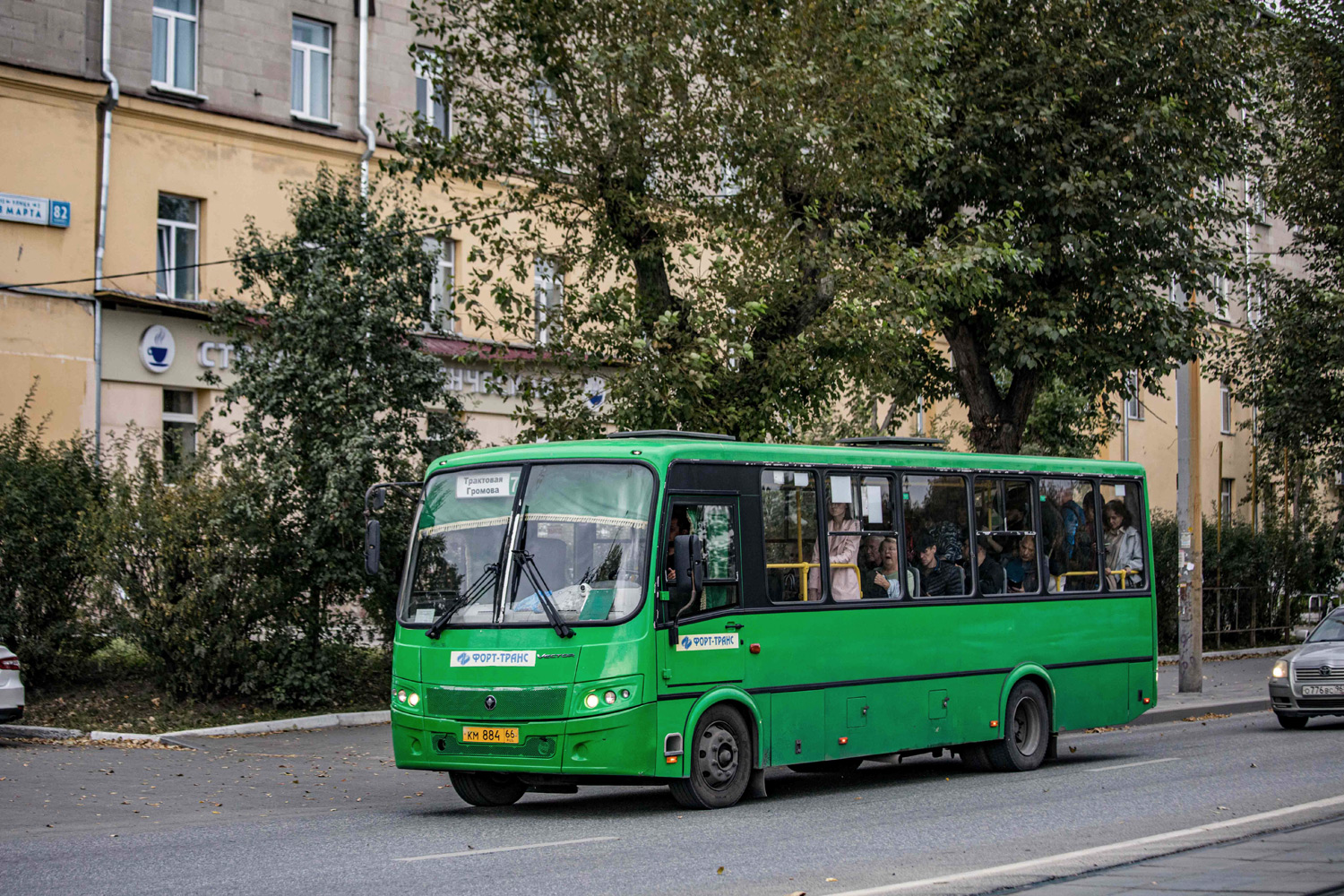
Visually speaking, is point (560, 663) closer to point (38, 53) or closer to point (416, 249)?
point (416, 249)

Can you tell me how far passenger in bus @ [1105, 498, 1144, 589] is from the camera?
16.3 metres

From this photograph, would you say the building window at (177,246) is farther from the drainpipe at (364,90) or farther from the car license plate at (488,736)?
the car license plate at (488,736)

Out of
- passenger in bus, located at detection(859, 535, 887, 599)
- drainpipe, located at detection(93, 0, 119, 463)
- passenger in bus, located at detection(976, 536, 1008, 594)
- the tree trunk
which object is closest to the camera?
passenger in bus, located at detection(859, 535, 887, 599)

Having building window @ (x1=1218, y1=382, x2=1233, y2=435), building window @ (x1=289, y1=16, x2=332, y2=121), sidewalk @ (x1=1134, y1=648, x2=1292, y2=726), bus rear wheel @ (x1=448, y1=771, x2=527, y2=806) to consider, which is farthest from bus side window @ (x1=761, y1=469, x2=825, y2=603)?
building window @ (x1=1218, y1=382, x2=1233, y2=435)

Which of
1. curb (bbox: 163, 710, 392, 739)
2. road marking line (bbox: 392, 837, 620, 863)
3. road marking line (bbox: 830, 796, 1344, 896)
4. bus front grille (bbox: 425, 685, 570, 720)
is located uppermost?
bus front grille (bbox: 425, 685, 570, 720)

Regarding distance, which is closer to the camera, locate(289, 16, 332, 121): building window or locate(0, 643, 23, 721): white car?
locate(0, 643, 23, 721): white car

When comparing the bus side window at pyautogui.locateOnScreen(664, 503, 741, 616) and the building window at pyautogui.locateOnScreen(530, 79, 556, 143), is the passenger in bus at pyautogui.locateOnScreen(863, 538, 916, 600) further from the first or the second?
the building window at pyautogui.locateOnScreen(530, 79, 556, 143)

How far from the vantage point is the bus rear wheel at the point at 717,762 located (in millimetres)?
11617

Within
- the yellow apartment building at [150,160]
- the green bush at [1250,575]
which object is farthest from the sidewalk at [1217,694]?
the yellow apartment building at [150,160]

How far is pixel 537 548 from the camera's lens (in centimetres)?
1166

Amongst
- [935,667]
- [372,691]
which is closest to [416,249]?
[372,691]

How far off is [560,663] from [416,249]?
1044cm

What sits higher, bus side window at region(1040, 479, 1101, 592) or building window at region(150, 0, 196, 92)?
building window at region(150, 0, 196, 92)

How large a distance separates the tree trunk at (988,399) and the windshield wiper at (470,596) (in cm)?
1475
